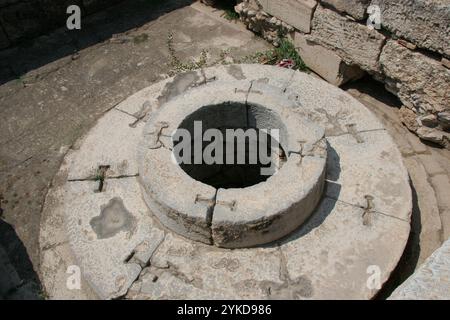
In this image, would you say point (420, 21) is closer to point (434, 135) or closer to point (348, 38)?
point (348, 38)

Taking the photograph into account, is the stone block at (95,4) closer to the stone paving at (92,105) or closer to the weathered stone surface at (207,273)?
the stone paving at (92,105)

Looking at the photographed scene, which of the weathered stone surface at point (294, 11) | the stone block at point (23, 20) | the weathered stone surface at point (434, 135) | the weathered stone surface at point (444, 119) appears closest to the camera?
the weathered stone surface at point (444, 119)

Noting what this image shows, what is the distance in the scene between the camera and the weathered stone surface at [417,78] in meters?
3.97

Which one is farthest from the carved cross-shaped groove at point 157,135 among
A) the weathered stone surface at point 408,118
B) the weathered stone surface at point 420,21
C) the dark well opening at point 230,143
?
the weathered stone surface at point 408,118

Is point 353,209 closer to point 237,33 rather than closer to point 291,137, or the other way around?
point 291,137

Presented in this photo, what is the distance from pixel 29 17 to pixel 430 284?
5.68 metres

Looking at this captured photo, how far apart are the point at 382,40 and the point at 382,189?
1.58 meters

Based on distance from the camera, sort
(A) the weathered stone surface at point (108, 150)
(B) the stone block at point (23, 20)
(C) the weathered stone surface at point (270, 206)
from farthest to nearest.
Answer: (B) the stone block at point (23, 20) < (A) the weathered stone surface at point (108, 150) < (C) the weathered stone surface at point (270, 206)

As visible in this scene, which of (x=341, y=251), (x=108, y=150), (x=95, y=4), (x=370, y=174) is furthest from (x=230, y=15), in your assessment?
(x=341, y=251)

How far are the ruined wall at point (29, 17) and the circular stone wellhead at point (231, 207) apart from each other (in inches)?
Answer: 97.2

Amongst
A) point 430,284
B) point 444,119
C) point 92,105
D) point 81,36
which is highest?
point 444,119

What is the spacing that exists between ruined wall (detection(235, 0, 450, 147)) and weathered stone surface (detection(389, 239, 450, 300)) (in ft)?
6.48

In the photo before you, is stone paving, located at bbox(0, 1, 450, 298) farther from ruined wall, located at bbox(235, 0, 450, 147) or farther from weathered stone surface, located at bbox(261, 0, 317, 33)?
weathered stone surface, located at bbox(261, 0, 317, 33)

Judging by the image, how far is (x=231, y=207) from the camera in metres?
3.14
